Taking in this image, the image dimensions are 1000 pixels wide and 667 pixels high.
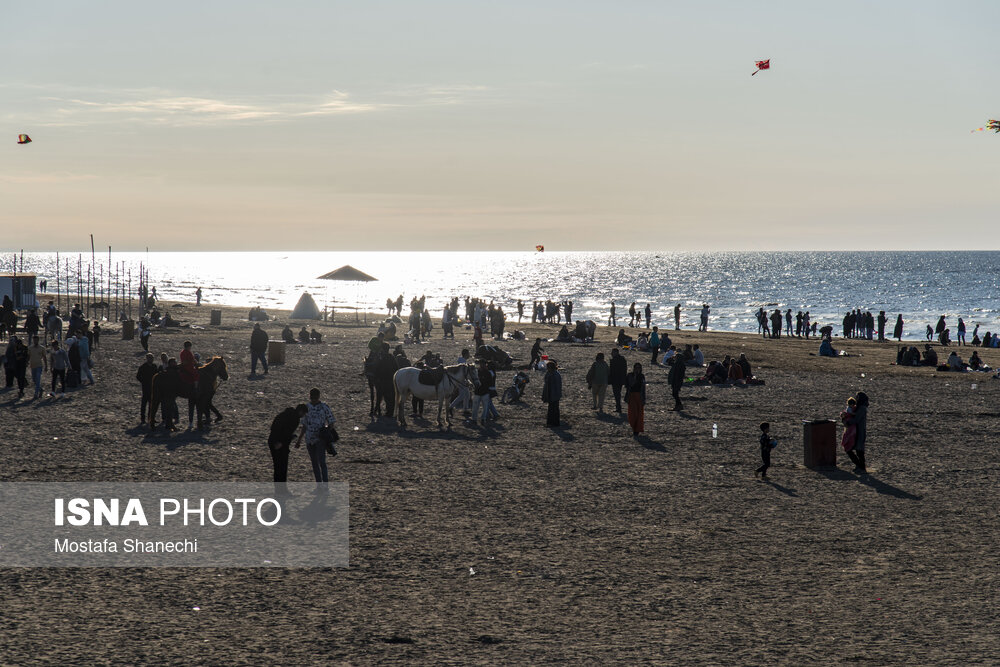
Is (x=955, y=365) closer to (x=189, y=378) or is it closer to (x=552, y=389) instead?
(x=552, y=389)

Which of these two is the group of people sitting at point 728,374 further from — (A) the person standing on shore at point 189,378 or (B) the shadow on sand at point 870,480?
(A) the person standing on shore at point 189,378

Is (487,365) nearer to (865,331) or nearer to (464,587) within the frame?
(464,587)

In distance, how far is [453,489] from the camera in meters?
13.4

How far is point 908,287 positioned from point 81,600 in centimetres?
15324

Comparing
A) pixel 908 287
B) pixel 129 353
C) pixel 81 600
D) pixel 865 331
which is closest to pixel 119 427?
pixel 81 600

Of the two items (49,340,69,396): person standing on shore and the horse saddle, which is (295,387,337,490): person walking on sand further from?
(49,340,69,396): person standing on shore

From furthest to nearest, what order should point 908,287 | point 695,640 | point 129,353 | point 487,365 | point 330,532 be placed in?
point 908,287, point 129,353, point 487,365, point 330,532, point 695,640

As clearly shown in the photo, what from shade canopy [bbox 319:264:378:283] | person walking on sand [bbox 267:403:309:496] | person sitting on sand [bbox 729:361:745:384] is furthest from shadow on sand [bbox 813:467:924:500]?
shade canopy [bbox 319:264:378:283]

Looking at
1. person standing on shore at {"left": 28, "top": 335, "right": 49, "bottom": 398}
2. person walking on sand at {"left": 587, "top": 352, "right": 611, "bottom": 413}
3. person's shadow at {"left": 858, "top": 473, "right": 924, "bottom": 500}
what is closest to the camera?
person's shadow at {"left": 858, "top": 473, "right": 924, "bottom": 500}

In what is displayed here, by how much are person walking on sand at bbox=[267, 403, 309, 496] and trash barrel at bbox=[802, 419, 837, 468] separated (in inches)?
344

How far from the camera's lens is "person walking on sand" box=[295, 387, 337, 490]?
12516mm

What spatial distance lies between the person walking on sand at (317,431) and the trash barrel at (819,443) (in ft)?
27.4

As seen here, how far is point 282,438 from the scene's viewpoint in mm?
Answer: 12336

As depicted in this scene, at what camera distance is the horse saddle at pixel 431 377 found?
61.2ft
